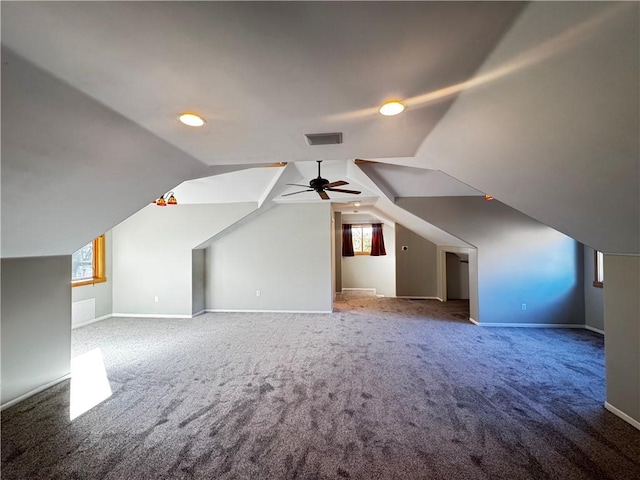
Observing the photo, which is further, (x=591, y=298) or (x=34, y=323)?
(x=591, y=298)

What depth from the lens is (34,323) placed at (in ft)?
8.58

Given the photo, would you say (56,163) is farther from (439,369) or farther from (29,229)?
(439,369)

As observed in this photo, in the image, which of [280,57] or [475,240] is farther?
[475,240]

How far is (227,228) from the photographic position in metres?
5.29

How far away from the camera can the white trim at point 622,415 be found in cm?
202

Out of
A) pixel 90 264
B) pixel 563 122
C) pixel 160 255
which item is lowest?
pixel 90 264

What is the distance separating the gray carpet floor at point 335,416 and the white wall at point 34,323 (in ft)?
0.70

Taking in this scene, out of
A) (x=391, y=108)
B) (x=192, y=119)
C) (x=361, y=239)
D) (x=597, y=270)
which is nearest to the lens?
(x=391, y=108)

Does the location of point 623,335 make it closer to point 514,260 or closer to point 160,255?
point 514,260

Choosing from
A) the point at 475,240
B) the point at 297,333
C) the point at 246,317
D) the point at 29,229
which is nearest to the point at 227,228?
the point at 246,317

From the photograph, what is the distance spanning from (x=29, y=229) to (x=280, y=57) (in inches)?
101

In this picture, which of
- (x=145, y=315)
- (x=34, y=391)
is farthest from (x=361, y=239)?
(x=34, y=391)

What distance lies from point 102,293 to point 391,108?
635cm

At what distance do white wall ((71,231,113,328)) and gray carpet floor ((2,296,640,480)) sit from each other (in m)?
1.34
